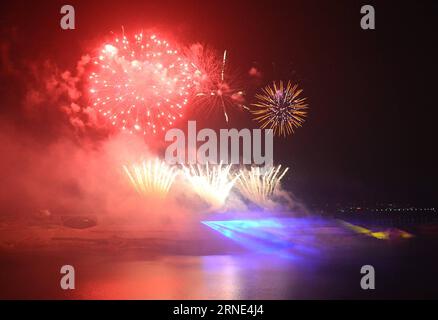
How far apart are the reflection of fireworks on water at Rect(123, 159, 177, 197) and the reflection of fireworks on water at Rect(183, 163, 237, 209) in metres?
1.57

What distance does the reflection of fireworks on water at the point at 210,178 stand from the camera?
32844 millimetres

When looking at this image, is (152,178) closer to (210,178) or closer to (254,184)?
(210,178)

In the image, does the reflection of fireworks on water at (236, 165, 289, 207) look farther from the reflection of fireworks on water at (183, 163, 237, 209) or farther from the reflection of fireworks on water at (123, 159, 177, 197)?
the reflection of fireworks on water at (123, 159, 177, 197)

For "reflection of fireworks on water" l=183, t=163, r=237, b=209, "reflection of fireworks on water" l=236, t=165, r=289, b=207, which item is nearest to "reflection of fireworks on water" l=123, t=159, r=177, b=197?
"reflection of fireworks on water" l=183, t=163, r=237, b=209

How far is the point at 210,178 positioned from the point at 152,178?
417cm

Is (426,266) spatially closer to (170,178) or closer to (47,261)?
(170,178)

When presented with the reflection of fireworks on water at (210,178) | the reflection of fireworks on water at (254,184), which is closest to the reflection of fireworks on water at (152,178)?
the reflection of fireworks on water at (210,178)

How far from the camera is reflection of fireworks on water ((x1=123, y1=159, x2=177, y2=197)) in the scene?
31.2 meters

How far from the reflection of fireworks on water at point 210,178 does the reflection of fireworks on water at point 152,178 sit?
1.57 meters

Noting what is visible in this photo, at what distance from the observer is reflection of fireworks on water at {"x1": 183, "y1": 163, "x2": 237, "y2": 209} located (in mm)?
32844

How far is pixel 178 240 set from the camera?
29641 millimetres

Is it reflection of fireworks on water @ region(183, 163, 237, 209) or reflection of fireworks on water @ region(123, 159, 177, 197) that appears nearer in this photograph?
reflection of fireworks on water @ region(123, 159, 177, 197)

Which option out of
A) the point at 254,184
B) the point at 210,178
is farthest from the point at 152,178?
the point at 254,184
